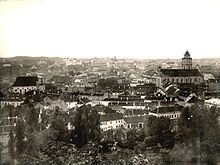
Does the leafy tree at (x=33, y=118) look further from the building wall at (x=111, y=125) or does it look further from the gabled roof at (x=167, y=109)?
the gabled roof at (x=167, y=109)

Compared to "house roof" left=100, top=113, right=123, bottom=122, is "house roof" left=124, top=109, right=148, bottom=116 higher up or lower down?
higher up

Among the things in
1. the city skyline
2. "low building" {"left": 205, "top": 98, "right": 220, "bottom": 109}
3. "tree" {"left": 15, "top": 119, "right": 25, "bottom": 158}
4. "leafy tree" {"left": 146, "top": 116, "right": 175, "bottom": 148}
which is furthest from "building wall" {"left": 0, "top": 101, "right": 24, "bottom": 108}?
"low building" {"left": 205, "top": 98, "right": 220, "bottom": 109}

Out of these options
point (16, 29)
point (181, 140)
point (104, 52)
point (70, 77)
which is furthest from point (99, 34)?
point (181, 140)

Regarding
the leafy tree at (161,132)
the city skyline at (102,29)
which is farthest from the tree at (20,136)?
the leafy tree at (161,132)

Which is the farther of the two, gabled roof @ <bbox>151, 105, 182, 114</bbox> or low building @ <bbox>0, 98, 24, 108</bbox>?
low building @ <bbox>0, 98, 24, 108</bbox>

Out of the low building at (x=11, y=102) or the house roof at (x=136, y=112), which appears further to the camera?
the low building at (x=11, y=102)

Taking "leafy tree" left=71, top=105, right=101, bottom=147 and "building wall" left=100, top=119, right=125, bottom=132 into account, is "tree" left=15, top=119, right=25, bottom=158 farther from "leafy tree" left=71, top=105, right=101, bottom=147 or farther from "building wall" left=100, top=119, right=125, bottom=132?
"building wall" left=100, top=119, right=125, bottom=132
